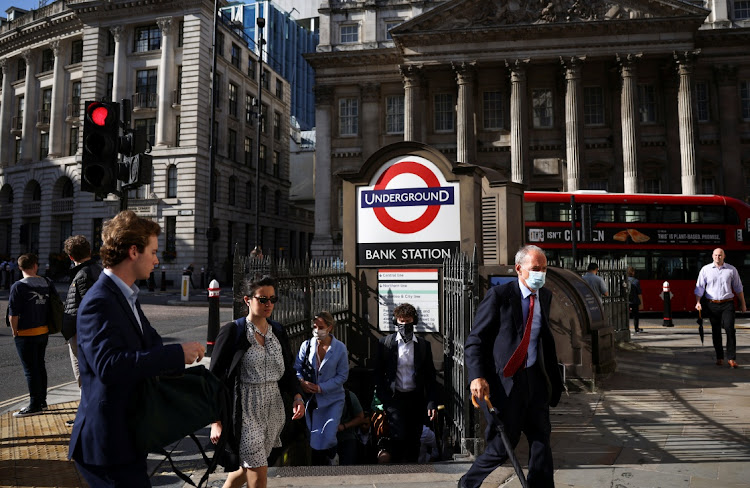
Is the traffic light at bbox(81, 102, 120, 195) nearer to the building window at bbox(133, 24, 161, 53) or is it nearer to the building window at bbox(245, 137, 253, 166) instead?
the building window at bbox(133, 24, 161, 53)

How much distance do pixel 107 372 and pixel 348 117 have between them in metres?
35.6

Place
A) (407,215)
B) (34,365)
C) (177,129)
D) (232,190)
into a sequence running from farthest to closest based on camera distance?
(232,190) → (177,129) → (407,215) → (34,365)

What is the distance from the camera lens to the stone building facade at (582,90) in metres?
31.0

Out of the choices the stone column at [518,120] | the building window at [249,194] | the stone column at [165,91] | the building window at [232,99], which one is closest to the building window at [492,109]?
the stone column at [518,120]

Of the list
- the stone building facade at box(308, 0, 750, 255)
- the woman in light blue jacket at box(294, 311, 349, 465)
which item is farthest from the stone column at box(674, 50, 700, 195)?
the woman in light blue jacket at box(294, 311, 349, 465)

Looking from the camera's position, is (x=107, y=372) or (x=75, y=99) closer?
(x=107, y=372)

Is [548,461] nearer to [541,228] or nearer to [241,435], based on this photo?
[241,435]

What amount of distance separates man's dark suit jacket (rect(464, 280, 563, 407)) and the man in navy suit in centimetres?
190

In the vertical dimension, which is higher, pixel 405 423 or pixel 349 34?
pixel 349 34

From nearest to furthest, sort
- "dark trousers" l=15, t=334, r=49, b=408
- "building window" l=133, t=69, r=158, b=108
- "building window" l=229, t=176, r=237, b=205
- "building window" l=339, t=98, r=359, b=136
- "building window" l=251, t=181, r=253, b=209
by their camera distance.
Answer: "dark trousers" l=15, t=334, r=49, b=408, "building window" l=133, t=69, r=158, b=108, "building window" l=339, t=98, r=359, b=136, "building window" l=229, t=176, r=237, b=205, "building window" l=251, t=181, r=253, b=209

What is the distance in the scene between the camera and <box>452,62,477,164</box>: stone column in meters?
32.6

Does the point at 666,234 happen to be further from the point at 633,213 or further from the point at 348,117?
the point at 348,117

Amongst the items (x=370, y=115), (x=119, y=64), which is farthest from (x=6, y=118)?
(x=370, y=115)

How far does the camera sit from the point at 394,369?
5.29 meters
